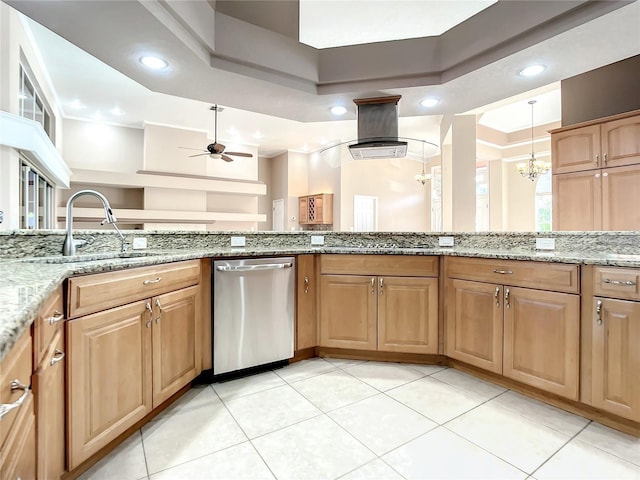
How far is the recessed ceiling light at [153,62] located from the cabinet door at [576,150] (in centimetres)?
407

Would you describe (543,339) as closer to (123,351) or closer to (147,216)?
(123,351)

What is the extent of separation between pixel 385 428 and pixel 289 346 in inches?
40.4

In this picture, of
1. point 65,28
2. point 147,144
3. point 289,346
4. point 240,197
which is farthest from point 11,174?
point 240,197

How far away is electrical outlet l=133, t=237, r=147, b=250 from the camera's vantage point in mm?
2261

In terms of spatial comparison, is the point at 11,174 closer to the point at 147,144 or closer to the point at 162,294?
the point at 162,294

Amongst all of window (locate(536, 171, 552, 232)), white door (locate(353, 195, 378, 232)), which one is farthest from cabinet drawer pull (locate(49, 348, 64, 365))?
window (locate(536, 171, 552, 232))

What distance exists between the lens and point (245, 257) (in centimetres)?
228

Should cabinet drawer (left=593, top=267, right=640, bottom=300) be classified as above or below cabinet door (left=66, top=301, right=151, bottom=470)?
above

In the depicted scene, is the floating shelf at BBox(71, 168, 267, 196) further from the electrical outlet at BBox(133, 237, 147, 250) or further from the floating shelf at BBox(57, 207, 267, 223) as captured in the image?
the electrical outlet at BBox(133, 237, 147, 250)

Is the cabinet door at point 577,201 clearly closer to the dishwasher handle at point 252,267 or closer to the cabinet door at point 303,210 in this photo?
the dishwasher handle at point 252,267

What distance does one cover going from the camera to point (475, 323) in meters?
2.25

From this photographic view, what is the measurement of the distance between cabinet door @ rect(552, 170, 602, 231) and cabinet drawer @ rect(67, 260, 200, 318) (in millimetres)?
3929

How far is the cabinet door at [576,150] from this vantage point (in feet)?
11.1

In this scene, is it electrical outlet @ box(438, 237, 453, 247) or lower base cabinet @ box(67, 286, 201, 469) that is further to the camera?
electrical outlet @ box(438, 237, 453, 247)
